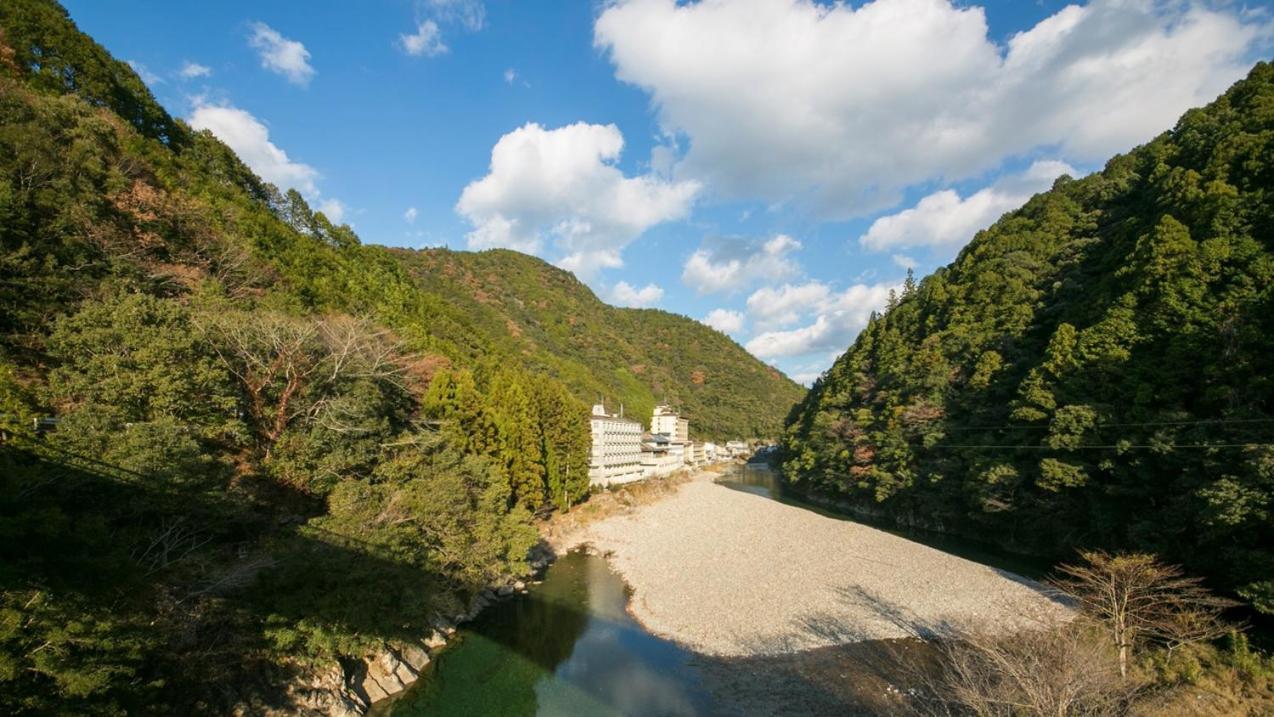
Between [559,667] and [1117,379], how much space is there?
24840 millimetres

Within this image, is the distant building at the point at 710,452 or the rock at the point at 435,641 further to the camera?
the distant building at the point at 710,452

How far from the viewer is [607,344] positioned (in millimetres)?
119125

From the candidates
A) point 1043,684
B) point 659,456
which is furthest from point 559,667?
point 659,456

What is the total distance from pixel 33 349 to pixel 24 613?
10.6 m

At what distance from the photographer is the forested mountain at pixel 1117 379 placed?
14930 mm

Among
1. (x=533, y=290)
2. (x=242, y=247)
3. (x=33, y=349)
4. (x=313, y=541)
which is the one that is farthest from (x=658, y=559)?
(x=533, y=290)

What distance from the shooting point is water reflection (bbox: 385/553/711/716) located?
13.7 metres

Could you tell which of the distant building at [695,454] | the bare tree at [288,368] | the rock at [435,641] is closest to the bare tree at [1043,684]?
the rock at [435,641]

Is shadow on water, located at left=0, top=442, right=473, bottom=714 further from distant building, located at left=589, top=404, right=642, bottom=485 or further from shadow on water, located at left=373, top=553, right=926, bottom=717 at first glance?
distant building, located at left=589, top=404, right=642, bottom=485

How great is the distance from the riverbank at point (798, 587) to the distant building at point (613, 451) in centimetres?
1398

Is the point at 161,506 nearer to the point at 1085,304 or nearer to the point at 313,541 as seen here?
the point at 313,541

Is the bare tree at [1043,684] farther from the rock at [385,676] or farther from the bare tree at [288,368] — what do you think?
the bare tree at [288,368]

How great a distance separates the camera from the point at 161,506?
10.3 metres

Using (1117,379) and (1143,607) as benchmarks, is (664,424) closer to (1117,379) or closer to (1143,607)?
(1117,379)
